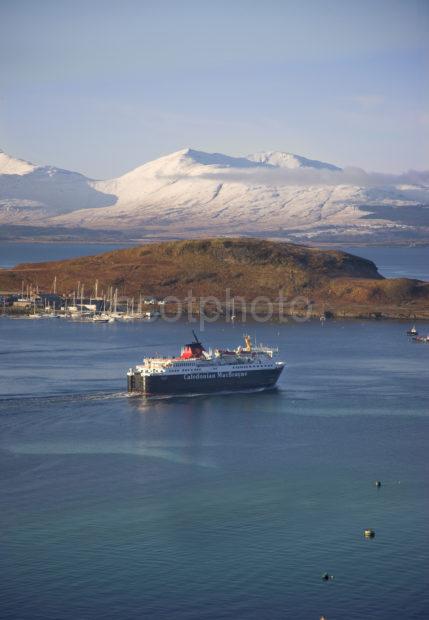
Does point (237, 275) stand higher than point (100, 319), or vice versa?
point (237, 275)

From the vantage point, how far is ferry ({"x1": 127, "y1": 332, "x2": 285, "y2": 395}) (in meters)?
56.4

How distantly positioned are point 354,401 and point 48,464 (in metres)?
18.5

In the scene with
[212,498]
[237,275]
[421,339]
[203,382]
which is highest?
[237,275]

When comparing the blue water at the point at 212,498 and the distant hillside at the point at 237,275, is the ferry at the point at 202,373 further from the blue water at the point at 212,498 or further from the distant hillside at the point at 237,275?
the distant hillside at the point at 237,275

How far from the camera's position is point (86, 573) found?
3102 cm

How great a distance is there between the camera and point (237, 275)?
11612 centimetres

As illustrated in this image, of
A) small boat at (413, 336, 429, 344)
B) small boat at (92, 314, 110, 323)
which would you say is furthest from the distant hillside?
small boat at (413, 336, 429, 344)

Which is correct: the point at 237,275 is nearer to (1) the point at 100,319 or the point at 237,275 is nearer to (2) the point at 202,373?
(1) the point at 100,319

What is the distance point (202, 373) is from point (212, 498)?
2046cm

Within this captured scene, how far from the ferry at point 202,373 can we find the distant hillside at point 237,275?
1776 inches

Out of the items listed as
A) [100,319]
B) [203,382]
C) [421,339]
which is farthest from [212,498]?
[100,319]

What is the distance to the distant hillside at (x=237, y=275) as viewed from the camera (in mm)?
109062

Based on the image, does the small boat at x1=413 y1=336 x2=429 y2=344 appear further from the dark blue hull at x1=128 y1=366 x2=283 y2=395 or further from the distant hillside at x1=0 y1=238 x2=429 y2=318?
the dark blue hull at x1=128 y1=366 x2=283 y2=395

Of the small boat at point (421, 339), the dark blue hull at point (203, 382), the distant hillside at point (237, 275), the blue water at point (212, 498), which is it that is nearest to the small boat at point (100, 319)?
the distant hillside at point (237, 275)
